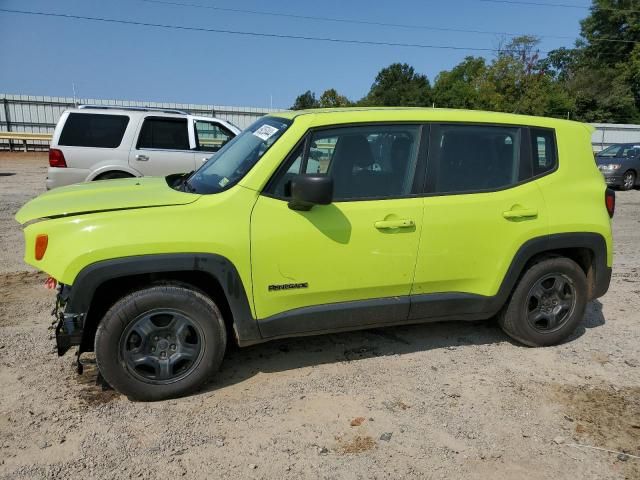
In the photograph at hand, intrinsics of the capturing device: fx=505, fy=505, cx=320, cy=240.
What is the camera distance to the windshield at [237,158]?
348 cm

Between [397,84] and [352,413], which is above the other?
[397,84]

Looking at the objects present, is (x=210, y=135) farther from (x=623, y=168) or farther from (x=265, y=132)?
(x=623, y=168)

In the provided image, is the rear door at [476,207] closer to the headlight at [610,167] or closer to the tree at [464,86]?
the headlight at [610,167]

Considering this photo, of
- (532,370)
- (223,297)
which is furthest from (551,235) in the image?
(223,297)

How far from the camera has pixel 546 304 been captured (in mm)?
4246

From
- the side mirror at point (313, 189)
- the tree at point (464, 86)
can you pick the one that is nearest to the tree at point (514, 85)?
the tree at point (464, 86)

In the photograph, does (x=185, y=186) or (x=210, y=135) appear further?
(x=210, y=135)

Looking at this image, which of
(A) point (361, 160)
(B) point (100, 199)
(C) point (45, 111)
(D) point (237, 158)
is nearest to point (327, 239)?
(A) point (361, 160)

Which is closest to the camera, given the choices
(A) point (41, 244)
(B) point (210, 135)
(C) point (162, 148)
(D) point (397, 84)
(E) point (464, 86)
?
(A) point (41, 244)

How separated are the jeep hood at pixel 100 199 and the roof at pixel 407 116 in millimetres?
1040

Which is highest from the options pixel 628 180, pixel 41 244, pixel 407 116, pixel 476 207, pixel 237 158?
pixel 407 116

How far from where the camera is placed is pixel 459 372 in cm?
387

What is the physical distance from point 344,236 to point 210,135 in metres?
6.70

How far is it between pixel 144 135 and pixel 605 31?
69.4 meters
